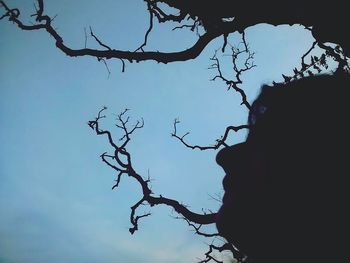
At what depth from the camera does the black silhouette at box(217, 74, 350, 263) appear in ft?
4.47

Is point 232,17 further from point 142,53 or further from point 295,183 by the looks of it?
point 295,183

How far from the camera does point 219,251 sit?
7027 mm

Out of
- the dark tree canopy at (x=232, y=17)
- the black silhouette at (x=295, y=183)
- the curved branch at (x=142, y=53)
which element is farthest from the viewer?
the curved branch at (x=142, y=53)

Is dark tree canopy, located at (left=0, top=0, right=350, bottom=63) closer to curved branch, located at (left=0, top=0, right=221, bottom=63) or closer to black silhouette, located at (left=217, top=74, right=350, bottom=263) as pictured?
curved branch, located at (left=0, top=0, right=221, bottom=63)

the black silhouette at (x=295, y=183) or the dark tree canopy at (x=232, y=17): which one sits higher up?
the dark tree canopy at (x=232, y=17)

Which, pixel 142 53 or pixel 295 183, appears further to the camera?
pixel 142 53

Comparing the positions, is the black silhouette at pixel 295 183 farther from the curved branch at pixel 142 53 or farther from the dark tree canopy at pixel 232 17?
the curved branch at pixel 142 53

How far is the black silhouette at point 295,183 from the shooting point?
4.47 feet

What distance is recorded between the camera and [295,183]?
146 cm

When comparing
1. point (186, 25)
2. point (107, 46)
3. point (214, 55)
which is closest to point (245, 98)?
point (214, 55)

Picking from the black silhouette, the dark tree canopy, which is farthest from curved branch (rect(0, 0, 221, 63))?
the black silhouette

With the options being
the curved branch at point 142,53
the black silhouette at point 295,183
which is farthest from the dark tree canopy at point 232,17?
the black silhouette at point 295,183

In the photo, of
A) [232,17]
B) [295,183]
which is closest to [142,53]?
[232,17]

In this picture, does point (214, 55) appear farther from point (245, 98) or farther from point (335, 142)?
point (335, 142)
